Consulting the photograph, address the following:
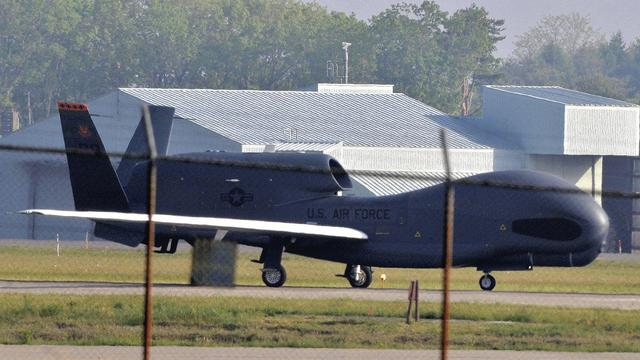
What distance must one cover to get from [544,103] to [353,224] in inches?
1402

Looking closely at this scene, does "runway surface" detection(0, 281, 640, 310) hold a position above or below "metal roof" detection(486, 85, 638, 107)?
below

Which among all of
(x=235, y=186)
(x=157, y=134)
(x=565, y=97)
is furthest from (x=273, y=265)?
(x=565, y=97)

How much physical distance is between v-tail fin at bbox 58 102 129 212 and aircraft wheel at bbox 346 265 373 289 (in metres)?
5.03

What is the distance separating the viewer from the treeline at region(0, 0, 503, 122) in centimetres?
13288

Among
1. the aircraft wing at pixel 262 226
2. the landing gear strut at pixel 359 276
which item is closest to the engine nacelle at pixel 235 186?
the aircraft wing at pixel 262 226

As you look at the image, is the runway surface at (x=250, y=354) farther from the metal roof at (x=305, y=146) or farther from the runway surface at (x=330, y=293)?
the metal roof at (x=305, y=146)

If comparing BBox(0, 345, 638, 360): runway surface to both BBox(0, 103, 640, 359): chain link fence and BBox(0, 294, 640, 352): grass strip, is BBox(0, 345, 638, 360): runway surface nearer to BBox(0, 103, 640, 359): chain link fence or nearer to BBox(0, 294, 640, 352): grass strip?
BBox(0, 103, 640, 359): chain link fence

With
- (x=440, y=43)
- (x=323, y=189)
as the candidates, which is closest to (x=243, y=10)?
(x=440, y=43)

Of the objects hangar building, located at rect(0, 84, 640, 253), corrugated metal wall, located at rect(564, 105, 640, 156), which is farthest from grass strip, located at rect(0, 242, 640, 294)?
corrugated metal wall, located at rect(564, 105, 640, 156)

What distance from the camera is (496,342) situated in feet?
68.2

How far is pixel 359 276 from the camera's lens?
3238 cm

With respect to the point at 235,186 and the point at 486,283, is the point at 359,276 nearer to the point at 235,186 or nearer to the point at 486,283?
the point at 486,283

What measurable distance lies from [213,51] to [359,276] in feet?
350

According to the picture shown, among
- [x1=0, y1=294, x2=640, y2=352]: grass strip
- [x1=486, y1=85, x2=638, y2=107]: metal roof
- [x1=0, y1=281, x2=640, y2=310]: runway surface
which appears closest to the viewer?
[x1=0, y1=294, x2=640, y2=352]: grass strip
